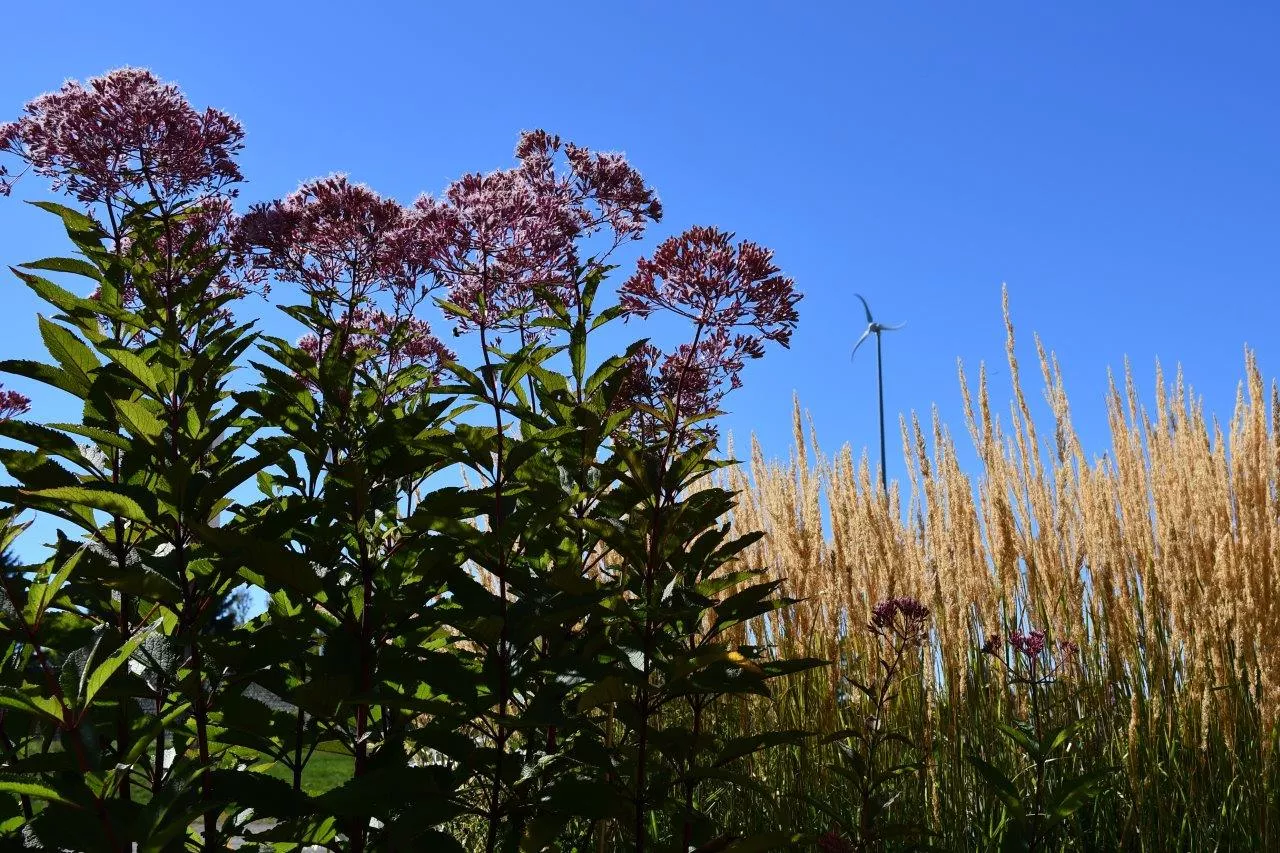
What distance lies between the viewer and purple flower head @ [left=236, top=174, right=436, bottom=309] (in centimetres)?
198

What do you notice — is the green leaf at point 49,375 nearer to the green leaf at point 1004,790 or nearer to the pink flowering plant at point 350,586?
the pink flowering plant at point 350,586

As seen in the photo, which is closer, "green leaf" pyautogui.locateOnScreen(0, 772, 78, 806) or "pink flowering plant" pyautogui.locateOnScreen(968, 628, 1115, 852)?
"green leaf" pyautogui.locateOnScreen(0, 772, 78, 806)

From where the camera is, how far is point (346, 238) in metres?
2.00

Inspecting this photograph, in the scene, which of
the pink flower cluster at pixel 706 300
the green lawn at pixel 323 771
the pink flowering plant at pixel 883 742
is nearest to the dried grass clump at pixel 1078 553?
the pink flowering plant at pixel 883 742

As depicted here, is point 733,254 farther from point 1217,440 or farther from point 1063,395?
point 1217,440

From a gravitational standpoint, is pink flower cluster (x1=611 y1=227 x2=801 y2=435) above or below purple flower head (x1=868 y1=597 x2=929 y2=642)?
above

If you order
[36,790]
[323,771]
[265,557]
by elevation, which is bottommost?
[323,771]

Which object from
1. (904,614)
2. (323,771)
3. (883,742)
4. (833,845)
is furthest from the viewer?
(323,771)

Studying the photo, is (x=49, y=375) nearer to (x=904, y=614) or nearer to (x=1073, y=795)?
(x=1073, y=795)

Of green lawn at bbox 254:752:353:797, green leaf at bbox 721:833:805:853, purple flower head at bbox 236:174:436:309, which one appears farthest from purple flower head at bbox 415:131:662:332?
green lawn at bbox 254:752:353:797

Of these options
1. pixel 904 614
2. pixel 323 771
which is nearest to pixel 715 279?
pixel 904 614

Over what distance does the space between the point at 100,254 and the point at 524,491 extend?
0.72m

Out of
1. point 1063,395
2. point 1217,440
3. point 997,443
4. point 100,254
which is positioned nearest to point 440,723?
point 100,254

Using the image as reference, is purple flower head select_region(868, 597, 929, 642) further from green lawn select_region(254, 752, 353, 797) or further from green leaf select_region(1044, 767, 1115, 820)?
green lawn select_region(254, 752, 353, 797)
